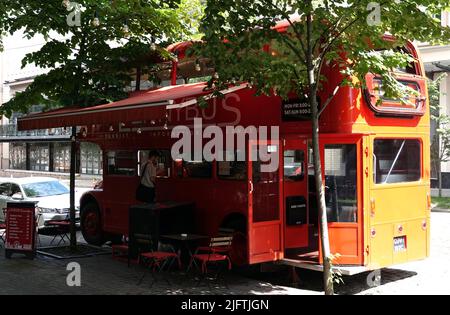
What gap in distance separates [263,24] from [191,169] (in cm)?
430

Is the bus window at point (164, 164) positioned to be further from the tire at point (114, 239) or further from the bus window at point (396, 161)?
the bus window at point (396, 161)

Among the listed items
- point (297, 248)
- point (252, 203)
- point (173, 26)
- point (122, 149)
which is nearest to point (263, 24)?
point (252, 203)

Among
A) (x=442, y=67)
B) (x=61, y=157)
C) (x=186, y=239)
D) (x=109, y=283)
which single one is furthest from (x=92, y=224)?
(x=61, y=157)

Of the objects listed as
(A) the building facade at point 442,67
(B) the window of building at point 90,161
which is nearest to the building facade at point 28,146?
(B) the window of building at point 90,161

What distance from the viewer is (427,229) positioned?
946 centimetres

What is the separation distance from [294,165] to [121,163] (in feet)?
15.0

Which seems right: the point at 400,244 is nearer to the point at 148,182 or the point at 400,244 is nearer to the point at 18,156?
the point at 148,182

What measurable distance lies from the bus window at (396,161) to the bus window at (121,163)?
5591mm

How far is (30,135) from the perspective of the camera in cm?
4975

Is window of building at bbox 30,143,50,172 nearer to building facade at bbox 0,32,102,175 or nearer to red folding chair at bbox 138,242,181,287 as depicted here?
building facade at bbox 0,32,102,175

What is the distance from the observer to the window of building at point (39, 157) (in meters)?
50.9

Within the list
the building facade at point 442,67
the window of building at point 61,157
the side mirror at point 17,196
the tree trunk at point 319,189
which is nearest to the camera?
the tree trunk at point 319,189

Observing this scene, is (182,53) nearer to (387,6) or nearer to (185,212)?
(185,212)

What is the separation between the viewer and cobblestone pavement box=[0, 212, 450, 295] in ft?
28.1
